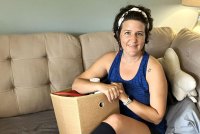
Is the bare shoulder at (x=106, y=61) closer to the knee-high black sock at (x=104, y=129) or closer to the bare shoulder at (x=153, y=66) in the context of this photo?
the bare shoulder at (x=153, y=66)

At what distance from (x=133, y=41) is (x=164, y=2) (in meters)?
1.06

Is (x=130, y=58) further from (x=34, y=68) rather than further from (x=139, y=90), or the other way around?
(x=34, y=68)

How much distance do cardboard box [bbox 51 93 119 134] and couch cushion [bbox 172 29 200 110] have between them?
0.53m

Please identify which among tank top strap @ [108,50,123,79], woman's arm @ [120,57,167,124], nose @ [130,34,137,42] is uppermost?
nose @ [130,34,137,42]

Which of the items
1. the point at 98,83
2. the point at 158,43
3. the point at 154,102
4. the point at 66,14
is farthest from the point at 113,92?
the point at 66,14

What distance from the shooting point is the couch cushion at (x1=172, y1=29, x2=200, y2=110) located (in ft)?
5.37

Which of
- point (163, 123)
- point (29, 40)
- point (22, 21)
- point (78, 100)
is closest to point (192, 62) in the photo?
point (163, 123)

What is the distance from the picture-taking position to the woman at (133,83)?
140cm

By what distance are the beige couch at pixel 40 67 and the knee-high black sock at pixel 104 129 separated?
0.37 meters

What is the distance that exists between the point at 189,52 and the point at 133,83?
441 millimetres

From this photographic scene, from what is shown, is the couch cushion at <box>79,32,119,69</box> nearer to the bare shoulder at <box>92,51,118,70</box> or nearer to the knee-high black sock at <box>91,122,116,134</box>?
the bare shoulder at <box>92,51,118,70</box>

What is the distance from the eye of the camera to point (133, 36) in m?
1.50

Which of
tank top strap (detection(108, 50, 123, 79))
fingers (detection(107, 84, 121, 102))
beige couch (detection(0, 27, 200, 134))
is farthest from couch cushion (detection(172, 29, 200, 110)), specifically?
fingers (detection(107, 84, 121, 102))

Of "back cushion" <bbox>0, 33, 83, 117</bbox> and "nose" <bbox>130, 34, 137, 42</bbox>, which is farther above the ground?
"nose" <bbox>130, 34, 137, 42</bbox>
